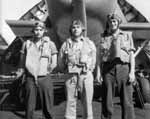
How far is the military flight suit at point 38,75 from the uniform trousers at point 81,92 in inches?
11.5

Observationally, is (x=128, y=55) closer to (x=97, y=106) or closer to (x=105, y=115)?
(x=105, y=115)

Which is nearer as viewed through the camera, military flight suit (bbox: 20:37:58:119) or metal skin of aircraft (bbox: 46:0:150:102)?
military flight suit (bbox: 20:37:58:119)

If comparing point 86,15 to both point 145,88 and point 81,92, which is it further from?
point 81,92

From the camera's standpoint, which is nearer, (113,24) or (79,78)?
(79,78)

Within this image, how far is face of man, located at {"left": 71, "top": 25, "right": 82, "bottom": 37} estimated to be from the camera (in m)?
3.63

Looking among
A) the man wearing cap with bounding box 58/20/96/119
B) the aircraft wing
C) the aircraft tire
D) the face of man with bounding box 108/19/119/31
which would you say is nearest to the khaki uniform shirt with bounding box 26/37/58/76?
the man wearing cap with bounding box 58/20/96/119

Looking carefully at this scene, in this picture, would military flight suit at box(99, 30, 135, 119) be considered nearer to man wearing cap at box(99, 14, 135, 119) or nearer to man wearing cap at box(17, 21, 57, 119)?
man wearing cap at box(99, 14, 135, 119)

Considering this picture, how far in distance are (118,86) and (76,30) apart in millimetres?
819

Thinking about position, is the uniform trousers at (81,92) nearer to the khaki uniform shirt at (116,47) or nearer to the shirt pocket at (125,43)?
the khaki uniform shirt at (116,47)

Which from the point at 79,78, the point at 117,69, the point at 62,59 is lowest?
the point at 79,78

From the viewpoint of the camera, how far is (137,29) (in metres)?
9.30

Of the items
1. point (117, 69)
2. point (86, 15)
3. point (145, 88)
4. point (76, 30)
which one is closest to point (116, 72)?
point (117, 69)

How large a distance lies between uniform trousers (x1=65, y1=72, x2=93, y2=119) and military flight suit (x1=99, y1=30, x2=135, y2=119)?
0.24m

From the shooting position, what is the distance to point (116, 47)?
368cm
